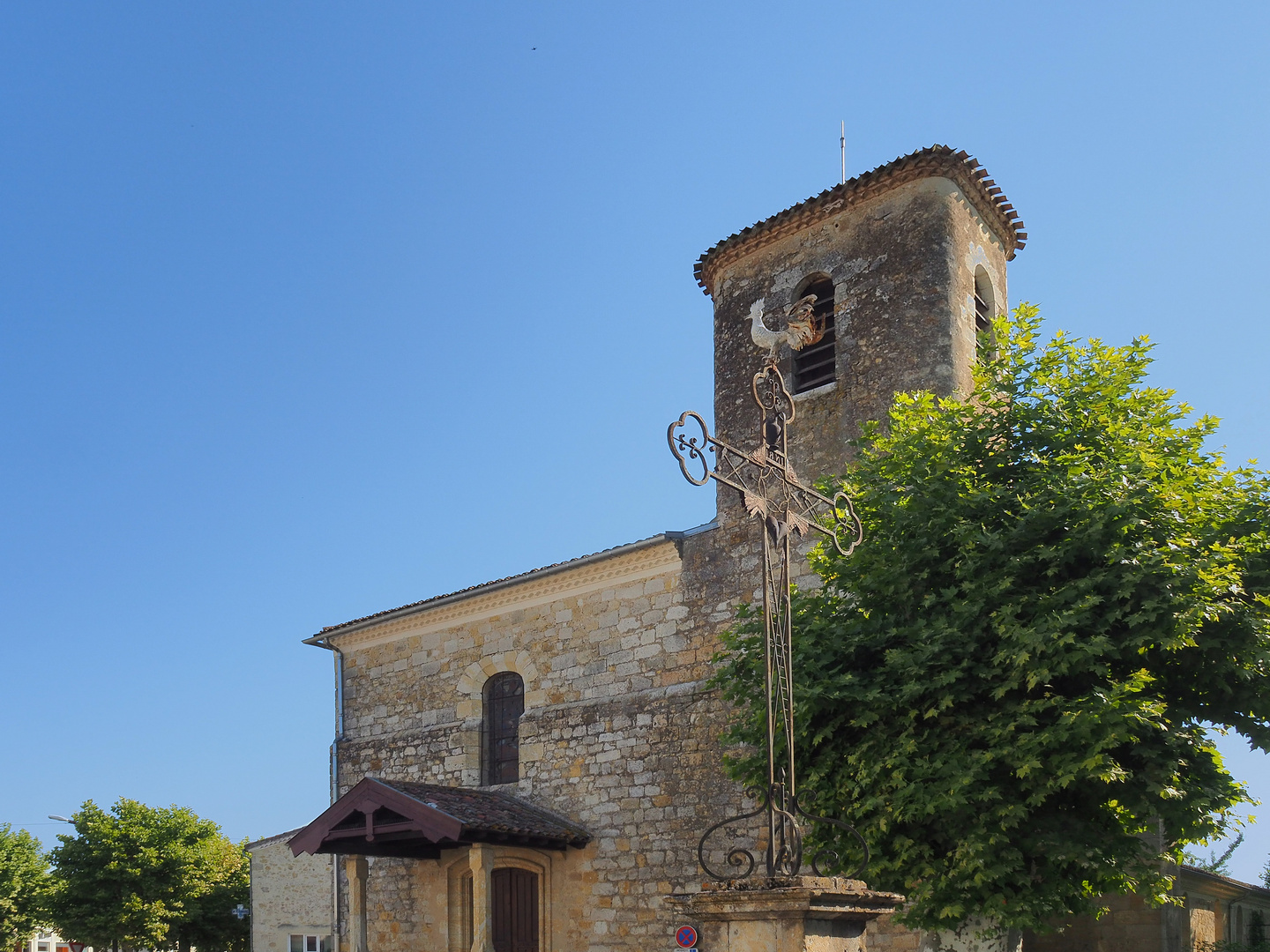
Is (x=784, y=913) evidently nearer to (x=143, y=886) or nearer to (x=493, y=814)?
(x=493, y=814)

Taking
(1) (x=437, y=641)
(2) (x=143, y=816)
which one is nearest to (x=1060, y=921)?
(1) (x=437, y=641)

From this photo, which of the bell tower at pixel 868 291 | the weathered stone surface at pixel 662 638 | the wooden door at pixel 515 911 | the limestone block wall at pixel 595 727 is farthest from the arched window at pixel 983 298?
the wooden door at pixel 515 911

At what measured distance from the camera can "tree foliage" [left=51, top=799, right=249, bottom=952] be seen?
22281 mm

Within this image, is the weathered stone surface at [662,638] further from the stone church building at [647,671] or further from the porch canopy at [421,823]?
the porch canopy at [421,823]

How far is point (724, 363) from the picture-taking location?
50.1 ft

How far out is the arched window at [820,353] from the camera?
14234mm

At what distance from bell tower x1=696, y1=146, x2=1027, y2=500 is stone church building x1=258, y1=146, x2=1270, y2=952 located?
0.02 m

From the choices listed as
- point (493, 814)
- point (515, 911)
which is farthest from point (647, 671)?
point (515, 911)

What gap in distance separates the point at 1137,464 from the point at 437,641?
1090 cm

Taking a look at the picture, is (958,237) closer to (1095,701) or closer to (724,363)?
(724,363)

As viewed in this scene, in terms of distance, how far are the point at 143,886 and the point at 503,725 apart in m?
11.1

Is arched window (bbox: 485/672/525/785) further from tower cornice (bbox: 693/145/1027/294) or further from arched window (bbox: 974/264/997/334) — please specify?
arched window (bbox: 974/264/997/334)

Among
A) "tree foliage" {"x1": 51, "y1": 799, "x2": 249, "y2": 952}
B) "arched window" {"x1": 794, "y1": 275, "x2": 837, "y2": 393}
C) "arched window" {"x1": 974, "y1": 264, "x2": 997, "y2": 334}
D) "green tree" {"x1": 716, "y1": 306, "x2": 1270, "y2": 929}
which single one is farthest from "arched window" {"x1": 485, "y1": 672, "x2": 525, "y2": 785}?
"tree foliage" {"x1": 51, "y1": 799, "x2": 249, "y2": 952}

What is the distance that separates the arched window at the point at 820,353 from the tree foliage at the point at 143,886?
15230 mm
